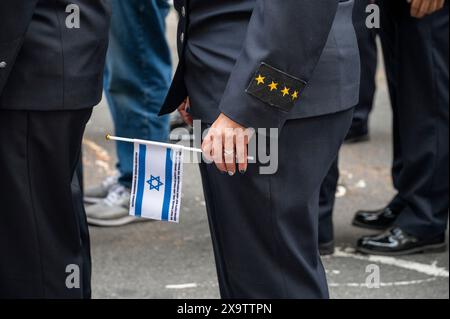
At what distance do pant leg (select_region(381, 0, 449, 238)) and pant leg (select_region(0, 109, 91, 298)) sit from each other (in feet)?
5.56

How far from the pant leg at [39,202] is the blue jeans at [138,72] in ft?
5.38

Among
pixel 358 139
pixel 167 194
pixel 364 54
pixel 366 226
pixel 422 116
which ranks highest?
pixel 364 54

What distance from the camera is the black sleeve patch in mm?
2277

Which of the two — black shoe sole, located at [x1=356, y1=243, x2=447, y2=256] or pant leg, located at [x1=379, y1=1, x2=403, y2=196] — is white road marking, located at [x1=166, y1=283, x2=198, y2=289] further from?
pant leg, located at [x1=379, y1=1, x2=403, y2=196]

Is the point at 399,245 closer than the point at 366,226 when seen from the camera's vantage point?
Yes

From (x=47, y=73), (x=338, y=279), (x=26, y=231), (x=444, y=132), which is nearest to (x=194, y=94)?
→ (x=47, y=73)

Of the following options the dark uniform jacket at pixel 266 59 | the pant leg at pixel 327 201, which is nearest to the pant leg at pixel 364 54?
the pant leg at pixel 327 201

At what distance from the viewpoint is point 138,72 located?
4.52 metres

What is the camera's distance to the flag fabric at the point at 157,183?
2539 millimetres

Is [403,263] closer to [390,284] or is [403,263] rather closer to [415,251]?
[415,251]

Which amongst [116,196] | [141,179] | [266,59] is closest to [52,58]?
[141,179]

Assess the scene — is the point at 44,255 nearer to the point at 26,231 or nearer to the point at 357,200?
the point at 26,231

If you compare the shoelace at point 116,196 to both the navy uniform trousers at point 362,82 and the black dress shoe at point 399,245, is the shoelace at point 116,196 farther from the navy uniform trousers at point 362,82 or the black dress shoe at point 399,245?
the black dress shoe at point 399,245

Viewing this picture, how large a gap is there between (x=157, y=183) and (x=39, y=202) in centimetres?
38
